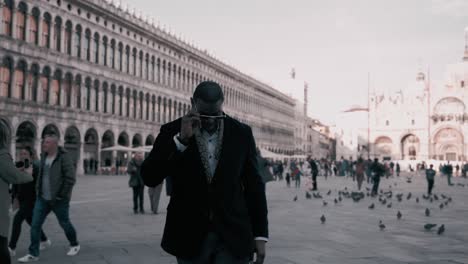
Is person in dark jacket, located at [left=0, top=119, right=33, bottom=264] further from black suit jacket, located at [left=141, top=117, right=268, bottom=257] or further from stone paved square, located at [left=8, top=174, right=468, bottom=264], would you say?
stone paved square, located at [left=8, top=174, right=468, bottom=264]

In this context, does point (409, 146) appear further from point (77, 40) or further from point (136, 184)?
point (136, 184)

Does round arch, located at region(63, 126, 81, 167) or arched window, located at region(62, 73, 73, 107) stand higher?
arched window, located at region(62, 73, 73, 107)

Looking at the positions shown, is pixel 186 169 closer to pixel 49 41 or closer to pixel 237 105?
pixel 49 41

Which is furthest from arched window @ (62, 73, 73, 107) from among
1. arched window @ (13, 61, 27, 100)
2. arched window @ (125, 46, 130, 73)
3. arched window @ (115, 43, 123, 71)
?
arched window @ (125, 46, 130, 73)

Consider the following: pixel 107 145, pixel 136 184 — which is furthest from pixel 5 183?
pixel 107 145

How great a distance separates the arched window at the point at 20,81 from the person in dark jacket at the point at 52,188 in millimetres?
25927

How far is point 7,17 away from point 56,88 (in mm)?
6022

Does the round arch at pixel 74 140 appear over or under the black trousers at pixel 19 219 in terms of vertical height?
over

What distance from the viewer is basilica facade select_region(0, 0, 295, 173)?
3022cm

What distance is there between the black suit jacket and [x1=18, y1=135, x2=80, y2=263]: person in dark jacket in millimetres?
4101

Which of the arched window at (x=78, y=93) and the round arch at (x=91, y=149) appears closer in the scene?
the arched window at (x=78, y=93)

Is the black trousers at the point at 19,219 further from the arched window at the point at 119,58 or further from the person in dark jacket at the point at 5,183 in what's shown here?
the arched window at the point at 119,58

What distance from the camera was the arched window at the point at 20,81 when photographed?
30.0 m

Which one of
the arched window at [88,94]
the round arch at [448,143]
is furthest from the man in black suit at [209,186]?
the round arch at [448,143]
